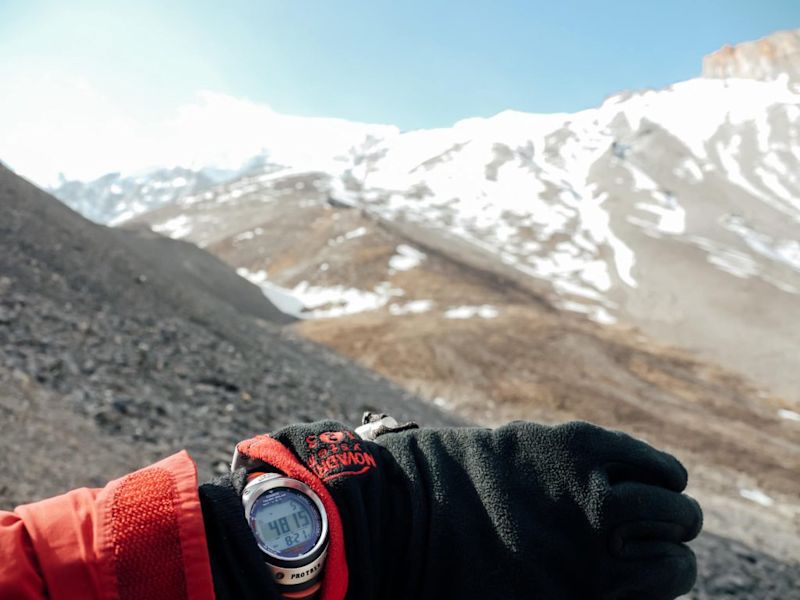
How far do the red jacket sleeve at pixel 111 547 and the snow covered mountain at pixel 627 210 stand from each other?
4331 cm

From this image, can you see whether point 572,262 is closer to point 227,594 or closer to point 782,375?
point 782,375

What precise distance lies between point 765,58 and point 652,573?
756 ft

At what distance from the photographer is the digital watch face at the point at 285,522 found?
2059 mm

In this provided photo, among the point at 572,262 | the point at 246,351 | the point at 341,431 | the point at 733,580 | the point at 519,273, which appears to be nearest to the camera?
the point at 341,431

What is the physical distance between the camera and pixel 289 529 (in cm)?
211

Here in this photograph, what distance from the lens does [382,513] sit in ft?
7.75

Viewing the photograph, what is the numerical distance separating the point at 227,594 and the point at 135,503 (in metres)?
0.44

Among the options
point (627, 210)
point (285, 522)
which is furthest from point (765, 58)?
point (285, 522)

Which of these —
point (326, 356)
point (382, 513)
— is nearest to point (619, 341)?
point (326, 356)

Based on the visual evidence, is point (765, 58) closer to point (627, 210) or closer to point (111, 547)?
point (627, 210)

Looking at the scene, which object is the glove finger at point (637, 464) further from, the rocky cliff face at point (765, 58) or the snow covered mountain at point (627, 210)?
the rocky cliff face at point (765, 58)

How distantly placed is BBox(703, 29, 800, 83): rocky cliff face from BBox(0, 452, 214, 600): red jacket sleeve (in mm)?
216128

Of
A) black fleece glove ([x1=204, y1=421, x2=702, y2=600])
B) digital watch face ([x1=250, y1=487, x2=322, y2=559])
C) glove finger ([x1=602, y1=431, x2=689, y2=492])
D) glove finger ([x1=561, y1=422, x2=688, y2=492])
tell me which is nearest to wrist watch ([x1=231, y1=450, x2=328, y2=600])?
digital watch face ([x1=250, y1=487, x2=322, y2=559])

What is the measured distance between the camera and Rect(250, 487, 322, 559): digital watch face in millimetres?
2059
